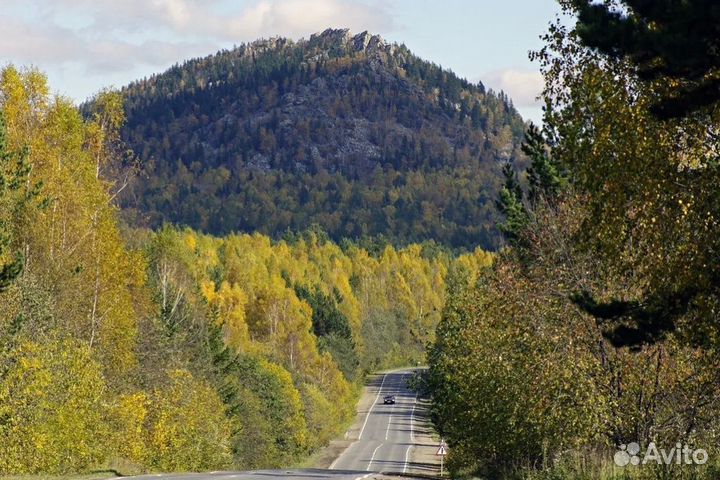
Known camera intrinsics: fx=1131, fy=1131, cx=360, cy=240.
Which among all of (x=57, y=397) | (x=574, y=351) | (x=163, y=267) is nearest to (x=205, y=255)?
(x=163, y=267)

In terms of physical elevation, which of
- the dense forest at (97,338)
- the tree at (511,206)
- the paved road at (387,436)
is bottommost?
the paved road at (387,436)

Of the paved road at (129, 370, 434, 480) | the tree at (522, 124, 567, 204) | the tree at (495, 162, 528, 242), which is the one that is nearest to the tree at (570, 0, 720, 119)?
the tree at (522, 124, 567, 204)

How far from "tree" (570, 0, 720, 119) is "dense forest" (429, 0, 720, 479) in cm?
2

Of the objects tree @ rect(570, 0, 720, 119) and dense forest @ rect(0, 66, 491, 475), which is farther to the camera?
dense forest @ rect(0, 66, 491, 475)

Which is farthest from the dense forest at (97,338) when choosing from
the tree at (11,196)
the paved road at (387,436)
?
the paved road at (387,436)

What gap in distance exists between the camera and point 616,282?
25469 millimetres

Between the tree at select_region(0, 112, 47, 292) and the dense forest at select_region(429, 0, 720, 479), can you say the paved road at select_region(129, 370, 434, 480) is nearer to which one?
the tree at select_region(0, 112, 47, 292)

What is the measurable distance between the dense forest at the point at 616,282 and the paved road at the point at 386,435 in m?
48.6

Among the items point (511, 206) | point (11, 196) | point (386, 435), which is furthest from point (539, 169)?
point (386, 435)

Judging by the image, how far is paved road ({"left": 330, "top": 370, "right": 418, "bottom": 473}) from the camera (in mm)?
86125

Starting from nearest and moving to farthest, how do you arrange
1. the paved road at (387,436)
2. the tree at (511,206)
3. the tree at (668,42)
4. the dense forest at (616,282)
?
the tree at (668,42) → the dense forest at (616,282) → the tree at (511,206) → the paved road at (387,436)

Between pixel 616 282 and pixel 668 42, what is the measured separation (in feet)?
44.5

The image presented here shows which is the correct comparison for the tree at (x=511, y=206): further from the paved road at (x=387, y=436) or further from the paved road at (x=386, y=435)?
the paved road at (x=386, y=435)

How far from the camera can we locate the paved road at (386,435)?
86125 millimetres
